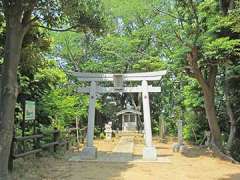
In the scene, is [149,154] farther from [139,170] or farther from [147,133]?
[139,170]

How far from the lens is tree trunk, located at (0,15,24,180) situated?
7156mm

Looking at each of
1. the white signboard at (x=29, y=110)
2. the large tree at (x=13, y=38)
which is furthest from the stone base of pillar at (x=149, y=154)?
the large tree at (x=13, y=38)

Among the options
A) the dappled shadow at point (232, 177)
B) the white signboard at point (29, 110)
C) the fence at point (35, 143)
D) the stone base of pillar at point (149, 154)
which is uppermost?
the white signboard at point (29, 110)

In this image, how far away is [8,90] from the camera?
7.20 m

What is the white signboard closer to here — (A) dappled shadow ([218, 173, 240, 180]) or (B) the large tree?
(B) the large tree

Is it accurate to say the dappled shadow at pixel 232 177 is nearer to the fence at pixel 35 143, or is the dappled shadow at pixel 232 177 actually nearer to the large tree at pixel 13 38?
the fence at pixel 35 143

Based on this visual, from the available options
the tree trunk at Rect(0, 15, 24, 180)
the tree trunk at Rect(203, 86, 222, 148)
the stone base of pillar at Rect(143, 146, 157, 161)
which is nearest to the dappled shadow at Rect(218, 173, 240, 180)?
the stone base of pillar at Rect(143, 146, 157, 161)

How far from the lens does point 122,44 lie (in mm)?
25703

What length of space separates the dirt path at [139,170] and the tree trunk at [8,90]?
117cm

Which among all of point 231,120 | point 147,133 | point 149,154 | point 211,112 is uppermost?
point 211,112

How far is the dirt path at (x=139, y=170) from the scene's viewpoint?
9253 mm

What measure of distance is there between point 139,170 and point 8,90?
4818 mm

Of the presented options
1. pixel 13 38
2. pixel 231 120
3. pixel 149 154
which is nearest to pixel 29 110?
pixel 13 38

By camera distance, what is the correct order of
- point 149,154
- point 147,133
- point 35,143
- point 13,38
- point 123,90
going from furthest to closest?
point 123,90, point 147,133, point 149,154, point 35,143, point 13,38
